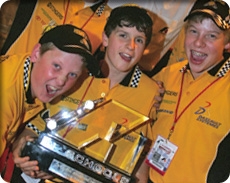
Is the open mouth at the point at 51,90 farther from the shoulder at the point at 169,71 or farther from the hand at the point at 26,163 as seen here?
the shoulder at the point at 169,71

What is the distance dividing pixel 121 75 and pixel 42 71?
0.25m

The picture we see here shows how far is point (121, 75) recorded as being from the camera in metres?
1.45

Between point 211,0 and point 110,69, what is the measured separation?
1.27 feet

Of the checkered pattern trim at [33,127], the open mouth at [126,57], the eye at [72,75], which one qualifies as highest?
the open mouth at [126,57]

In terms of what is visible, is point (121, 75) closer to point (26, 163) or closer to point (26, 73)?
point (26, 73)

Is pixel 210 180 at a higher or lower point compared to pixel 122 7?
lower

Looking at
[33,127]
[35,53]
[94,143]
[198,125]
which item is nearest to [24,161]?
[33,127]

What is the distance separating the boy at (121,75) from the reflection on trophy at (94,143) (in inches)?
1.0

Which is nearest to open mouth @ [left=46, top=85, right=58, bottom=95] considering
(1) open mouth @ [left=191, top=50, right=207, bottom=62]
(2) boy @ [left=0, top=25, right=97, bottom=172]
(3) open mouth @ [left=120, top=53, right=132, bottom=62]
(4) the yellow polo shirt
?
(2) boy @ [left=0, top=25, right=97, bottom=172]

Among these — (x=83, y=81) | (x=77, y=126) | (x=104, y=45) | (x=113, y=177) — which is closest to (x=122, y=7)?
(x=104, y=45)

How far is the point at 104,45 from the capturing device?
56.7 inches

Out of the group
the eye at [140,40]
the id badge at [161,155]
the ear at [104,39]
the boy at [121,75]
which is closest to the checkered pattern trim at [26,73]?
the boy at [121,75]

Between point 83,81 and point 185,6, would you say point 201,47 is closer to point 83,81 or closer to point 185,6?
point 185,6

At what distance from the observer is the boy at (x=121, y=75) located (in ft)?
4.65
